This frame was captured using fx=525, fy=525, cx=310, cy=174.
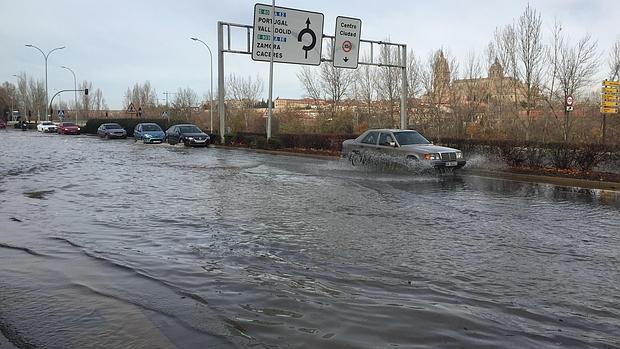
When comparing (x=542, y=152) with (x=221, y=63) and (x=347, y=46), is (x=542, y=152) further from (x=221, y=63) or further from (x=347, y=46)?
(x=221, y=63)

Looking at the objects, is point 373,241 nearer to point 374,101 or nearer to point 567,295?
point 567,295

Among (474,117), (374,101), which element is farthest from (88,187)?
(374,101)

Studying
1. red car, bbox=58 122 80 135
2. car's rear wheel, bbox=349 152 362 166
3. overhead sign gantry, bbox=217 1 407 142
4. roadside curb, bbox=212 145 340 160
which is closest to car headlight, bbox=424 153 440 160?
car's rear wheel, bbox=349 152 362 166

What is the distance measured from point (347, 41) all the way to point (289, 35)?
11.0 feet

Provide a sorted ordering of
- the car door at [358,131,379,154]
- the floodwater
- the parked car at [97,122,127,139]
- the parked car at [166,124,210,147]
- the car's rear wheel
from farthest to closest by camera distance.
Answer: the parked car at [97,122,127,139] → the parked car at [166,124,210,147] → the car's rear wheel → the car door at [358,131,379,154] → the floodwater

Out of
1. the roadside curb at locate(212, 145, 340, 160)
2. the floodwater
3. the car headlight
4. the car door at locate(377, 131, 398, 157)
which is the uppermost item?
the car door at locate(377, 131, 398, 157)

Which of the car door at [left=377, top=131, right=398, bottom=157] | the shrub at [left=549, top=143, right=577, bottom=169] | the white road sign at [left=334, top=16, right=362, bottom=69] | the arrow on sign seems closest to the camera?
the shrub at [left=549, top=143, right=577, bottom=169]

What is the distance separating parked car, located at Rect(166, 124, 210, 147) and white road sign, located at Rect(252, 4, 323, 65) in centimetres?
726

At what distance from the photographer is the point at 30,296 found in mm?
5094

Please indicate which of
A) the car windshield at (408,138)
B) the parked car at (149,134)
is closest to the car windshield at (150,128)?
the parked car at (149,134)

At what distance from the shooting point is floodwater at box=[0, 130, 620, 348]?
165 inches

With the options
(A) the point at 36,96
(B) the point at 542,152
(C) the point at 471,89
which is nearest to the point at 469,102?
(C) the point at 471,89

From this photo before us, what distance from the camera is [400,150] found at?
54.5 feet

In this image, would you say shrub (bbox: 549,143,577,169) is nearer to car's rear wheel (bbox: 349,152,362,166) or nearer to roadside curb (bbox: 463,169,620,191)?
roadside curb (bbox: 463,169,620,191)
